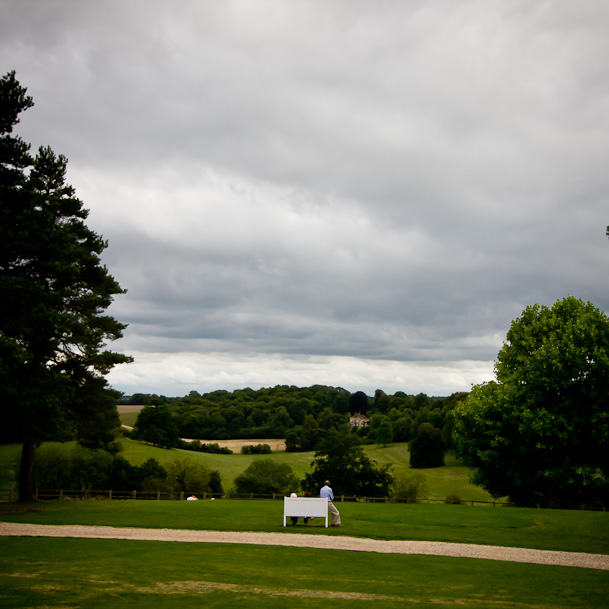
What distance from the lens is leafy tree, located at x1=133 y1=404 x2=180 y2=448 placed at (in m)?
88.0

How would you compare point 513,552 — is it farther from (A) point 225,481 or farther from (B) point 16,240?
(A) point 225,481

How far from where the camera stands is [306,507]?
20.4 metres

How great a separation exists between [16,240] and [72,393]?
739cm

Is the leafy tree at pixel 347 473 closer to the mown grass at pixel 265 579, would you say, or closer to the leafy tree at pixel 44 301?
the leafy tree at pixel 44 301

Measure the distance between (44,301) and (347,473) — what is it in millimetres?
35329

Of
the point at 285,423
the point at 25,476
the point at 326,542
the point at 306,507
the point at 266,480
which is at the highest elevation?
the point at 306,507

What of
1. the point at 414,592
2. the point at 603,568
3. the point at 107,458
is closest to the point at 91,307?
the point at 414,592

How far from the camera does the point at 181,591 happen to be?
10281mm

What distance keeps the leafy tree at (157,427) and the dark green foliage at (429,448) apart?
134ft

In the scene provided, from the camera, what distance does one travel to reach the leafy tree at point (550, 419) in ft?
103

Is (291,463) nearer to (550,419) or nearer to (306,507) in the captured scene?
(550,419)

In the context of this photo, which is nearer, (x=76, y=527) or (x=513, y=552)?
(x=513, y=552)

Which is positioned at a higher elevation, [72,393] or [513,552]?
[72,393]

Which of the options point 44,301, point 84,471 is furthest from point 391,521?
point 84,471
